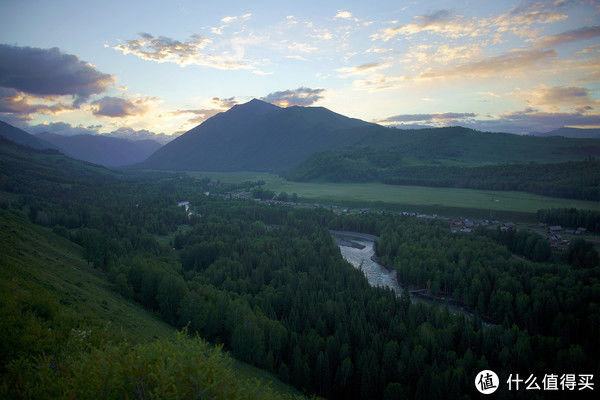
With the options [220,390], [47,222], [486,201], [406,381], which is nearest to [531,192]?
[486,201]

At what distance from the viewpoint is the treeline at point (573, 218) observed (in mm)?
102875

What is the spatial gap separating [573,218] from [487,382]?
329 ft

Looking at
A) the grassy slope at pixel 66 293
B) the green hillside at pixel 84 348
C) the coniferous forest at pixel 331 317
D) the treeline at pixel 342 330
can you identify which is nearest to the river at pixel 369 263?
the coniferous forest at pixel 331 317

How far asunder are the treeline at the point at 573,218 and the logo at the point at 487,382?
95848 millimetres

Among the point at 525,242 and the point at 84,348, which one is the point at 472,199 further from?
the point at 84,348

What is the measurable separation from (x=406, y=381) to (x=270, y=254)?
5279 centimetres

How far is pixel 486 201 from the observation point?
151 metres

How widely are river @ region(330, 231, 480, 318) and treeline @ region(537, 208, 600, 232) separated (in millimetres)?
60381

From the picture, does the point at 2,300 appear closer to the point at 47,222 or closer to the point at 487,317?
the point at 487,317

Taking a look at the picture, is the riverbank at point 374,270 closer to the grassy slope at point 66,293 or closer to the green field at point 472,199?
the grassy slope at point 66,293

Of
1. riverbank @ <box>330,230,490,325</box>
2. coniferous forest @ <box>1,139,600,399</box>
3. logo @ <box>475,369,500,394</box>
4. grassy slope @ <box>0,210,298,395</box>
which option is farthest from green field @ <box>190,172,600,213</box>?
grassy slope @ <box>0,210,298,395</box>

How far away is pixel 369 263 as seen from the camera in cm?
9456

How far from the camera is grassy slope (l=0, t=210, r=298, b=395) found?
27391 mm

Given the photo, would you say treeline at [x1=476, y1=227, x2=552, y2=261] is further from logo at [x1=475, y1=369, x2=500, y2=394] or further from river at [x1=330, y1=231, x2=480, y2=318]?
logo at [x1=475, y1=369, x2=500, y2=394]
